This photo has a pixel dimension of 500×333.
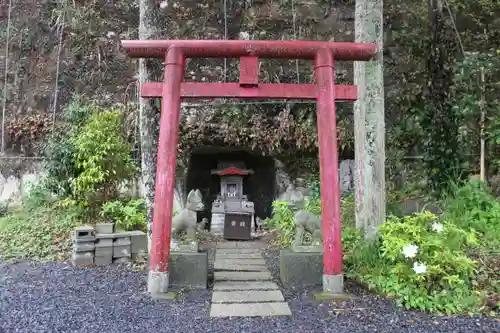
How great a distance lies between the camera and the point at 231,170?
847cm

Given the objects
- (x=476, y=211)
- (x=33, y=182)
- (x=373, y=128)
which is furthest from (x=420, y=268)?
(x=33, y=182)

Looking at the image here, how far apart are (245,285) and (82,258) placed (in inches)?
95.1

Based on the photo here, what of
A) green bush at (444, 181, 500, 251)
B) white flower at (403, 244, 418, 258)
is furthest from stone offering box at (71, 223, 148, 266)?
green bush at (444, 181, 500, 251)

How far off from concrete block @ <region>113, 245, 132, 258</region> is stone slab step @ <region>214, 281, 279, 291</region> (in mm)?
1743

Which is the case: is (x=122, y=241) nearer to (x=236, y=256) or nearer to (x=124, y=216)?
(x=124, y=216)

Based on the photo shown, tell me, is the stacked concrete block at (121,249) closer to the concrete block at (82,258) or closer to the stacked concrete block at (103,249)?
the stacked concrete block at (103,249)

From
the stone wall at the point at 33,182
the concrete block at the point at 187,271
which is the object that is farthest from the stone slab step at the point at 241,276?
the stone wall at the point at 33,182

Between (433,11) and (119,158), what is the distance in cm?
→ 635

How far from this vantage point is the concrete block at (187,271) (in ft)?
13.6

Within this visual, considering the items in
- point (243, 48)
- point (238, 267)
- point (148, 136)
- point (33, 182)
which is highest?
point (243, 48)

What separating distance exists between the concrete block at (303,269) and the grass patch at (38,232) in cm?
328

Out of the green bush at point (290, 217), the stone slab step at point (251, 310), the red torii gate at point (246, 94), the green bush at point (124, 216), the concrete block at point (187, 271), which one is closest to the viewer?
the stone slab step at point (251, 310)

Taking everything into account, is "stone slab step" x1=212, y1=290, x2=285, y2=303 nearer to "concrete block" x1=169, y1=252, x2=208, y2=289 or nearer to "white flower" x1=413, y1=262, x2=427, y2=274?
"concrete block" x1=169, y1=252, x2=208, y2=289

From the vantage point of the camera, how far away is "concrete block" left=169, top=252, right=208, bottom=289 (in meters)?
4.16
